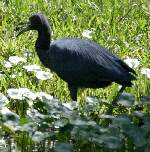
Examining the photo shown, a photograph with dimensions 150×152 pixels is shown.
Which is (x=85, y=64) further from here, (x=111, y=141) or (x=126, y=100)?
(x=111, y=141)

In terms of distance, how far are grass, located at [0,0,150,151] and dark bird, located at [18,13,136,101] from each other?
0.17 m

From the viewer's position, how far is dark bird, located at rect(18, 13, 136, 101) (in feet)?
16.9

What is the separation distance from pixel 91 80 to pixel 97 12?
249 centimetres

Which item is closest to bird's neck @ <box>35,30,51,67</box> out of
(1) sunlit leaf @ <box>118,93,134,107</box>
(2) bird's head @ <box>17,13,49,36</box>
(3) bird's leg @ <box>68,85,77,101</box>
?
(2) bird's head @ <box>17,13,49,36</box>

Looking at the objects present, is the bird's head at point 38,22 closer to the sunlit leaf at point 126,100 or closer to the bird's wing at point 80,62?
the bird's wing at point 80,62

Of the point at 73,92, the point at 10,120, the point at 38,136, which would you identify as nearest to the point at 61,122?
the point at 38,136

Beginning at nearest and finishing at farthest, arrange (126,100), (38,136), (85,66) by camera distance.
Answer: (38,136) < (126,100) < (85,66)

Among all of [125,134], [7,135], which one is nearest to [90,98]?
[125,134]

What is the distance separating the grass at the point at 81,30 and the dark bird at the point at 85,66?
0.17 metres

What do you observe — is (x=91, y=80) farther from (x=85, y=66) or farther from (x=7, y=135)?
(x=7, y=135)

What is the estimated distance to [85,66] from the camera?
207 inches

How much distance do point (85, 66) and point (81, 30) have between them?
1.85 m

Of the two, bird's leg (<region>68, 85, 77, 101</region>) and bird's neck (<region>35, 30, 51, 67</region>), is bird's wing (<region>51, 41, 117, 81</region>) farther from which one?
bird's neck (<region>35, 30, 51, 67</region>)

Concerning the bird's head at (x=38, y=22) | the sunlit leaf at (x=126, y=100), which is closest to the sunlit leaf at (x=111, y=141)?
the sunlit leaf at (x=126, y=100)
